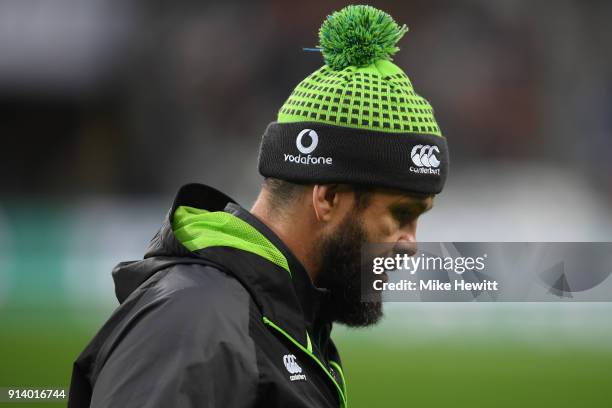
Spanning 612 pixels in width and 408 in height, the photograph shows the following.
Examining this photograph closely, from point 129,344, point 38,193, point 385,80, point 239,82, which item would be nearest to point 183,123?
point 239,82

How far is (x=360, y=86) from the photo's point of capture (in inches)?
71.9

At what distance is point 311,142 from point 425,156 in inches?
9.3

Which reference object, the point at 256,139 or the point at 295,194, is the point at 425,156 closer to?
the point at 295,194

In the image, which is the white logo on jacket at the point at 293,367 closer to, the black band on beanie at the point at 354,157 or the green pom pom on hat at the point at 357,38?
the black band on beanie at the point at 354,157

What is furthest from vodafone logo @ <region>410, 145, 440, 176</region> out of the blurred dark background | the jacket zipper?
the blurred dark background

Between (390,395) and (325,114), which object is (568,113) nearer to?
(390,395)

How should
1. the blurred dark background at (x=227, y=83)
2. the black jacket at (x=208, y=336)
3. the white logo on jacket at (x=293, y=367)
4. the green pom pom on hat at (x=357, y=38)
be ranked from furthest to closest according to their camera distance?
1. the blurred dark background at (x=227, y=83)
2. the green pom pom on hat at (x=357, y=38)
3. the white logo on jacket at (x=293, y=367)
4. the black jacket at (x=208, y=336)

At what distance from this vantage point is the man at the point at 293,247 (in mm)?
1440

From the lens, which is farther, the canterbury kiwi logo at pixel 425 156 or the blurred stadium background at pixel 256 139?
the blurred stadium background at pixel 256 139

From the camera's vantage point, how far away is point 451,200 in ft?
19.6

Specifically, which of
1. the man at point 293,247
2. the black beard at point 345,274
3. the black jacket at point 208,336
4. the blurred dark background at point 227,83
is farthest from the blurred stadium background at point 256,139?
the black jacket at point 208,336

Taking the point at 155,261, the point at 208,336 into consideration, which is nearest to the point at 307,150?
the point at 155,261

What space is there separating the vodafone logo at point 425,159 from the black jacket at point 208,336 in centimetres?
32

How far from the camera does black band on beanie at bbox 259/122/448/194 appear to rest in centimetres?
181
